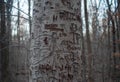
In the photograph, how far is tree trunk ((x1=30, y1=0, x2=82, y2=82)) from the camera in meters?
1.51

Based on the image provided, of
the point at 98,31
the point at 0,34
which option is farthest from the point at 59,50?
the point at 98,31

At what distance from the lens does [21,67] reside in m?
26.0

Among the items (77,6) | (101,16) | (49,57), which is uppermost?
(101,16)

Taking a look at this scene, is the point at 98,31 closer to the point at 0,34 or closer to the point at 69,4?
the point at 0,34

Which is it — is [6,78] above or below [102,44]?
below

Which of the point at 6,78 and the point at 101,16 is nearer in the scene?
the point at 6,78

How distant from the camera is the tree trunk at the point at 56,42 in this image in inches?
59.6

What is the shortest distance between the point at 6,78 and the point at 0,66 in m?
0.62

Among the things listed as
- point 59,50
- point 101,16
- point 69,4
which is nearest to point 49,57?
point 59,50

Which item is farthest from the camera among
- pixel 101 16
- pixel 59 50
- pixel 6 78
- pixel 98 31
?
pixel 98 31

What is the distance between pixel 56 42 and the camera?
1.52 m

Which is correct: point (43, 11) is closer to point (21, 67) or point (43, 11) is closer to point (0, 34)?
point (0, 34)

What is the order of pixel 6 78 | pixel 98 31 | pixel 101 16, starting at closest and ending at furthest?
pixel 6 78, pixel 101 16, pixel 98 31

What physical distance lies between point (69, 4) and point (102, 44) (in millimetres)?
23973
